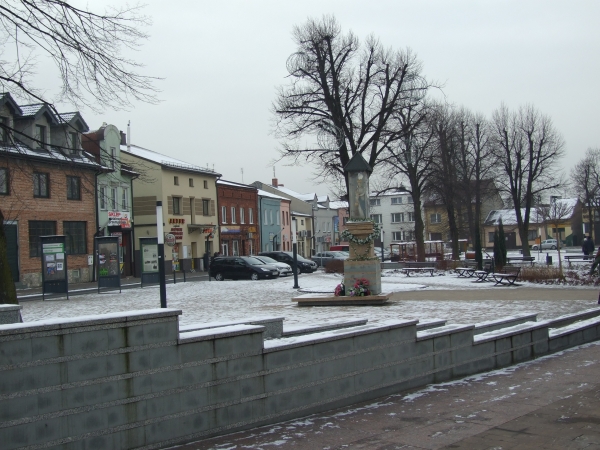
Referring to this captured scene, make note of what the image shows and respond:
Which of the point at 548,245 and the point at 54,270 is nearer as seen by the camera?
the point at 54,270

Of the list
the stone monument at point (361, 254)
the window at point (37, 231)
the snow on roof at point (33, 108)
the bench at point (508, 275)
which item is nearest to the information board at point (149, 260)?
the window at point (37, 231)

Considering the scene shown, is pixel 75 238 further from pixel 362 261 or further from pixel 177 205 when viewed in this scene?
pixel 362 261

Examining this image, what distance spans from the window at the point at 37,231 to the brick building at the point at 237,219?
2351 centimetres

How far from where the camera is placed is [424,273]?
35.9 meters

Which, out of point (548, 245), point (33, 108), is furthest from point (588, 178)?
point (33, 108)

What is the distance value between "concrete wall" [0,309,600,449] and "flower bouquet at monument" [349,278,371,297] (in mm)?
10965

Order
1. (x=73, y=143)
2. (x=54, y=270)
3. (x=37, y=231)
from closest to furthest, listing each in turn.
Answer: (x=73, y=143)
(x=54, y=270)
(x=37, y=231)

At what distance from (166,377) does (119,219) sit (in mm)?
40271

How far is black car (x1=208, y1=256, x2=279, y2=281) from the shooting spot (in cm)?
3734

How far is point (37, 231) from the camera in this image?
36.6m

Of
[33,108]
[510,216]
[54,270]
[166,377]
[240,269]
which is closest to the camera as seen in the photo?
[166,377]

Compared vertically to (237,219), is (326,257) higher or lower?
lower

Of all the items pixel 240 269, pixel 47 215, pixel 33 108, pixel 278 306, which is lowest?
pixel 278 306

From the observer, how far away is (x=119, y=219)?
44719mm
